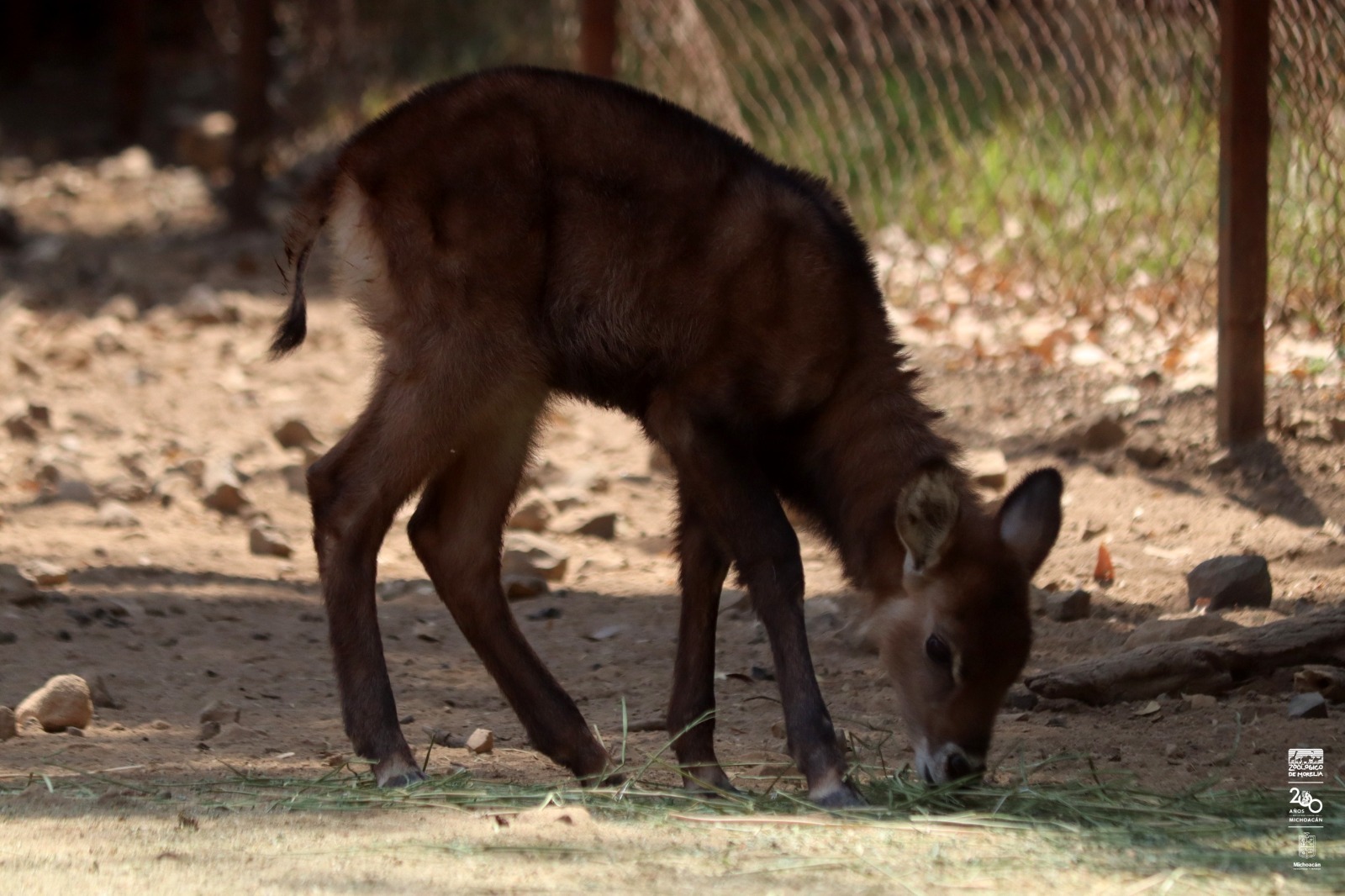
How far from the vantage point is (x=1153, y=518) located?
222 inches

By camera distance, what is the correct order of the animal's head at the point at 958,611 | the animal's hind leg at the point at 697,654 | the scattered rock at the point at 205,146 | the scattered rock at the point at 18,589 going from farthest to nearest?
the scattered rock at the point at 205,146, the scattered rock at the point at 18,589, the animal's hind leg at the point at 697,654, the animal's head at the point at 958,611

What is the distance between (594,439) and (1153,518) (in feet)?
8.99

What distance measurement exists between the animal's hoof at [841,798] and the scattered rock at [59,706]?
1.89 m

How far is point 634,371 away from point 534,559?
5.70 ft

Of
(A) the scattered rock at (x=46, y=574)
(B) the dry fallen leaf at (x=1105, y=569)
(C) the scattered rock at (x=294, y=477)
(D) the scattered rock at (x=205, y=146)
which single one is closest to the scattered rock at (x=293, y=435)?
(C) the scattered rock at (x=294, y=477)

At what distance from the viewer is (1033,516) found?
3.76m

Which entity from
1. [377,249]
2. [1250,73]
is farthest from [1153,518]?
[377,249]

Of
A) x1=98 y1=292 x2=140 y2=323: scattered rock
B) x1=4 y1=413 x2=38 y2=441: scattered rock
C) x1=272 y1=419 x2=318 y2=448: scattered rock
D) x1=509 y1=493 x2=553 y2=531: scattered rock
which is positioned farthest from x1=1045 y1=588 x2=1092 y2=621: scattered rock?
x1=98 y1=292 x2=140 y2=323: scattered rock

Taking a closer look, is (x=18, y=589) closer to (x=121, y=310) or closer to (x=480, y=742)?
(x=480, y=742)

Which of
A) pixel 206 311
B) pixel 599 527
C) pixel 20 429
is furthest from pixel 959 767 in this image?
pixel 206 311

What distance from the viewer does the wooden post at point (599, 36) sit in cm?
683

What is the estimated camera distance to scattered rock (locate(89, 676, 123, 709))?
420 centimetres

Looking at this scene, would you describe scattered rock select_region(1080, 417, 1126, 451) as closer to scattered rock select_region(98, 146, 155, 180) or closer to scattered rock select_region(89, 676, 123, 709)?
scattered rock select_region(89, 676, 123, 709)

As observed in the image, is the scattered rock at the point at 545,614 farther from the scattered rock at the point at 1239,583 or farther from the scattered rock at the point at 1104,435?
the scattered rock at the point at 1104,435
